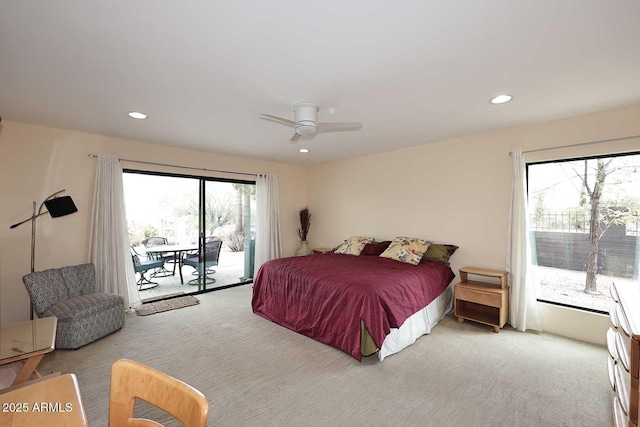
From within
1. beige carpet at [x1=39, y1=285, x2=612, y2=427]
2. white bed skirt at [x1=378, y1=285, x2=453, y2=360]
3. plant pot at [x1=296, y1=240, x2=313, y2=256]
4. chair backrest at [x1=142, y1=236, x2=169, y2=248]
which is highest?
chair backrest at [x1=142, y1=236, x2=169, y2=248]

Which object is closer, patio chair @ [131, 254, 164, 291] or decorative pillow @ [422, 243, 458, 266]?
decorative pillow @ [422, 243, 458, 266]

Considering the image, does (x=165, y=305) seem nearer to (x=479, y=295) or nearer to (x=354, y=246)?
(x=354, y=246)

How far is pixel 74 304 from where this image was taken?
297 centimetres

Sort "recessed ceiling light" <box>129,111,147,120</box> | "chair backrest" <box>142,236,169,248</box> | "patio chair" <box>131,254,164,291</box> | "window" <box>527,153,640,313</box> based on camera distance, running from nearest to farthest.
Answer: "window" <box>527,153,640,313</box> < "recessed ceiling light" <box>129,111,147,120</box> < "patio chair" <box>131,254,164,291</box> < "chair backrest" <box>142,236,169,248</box>

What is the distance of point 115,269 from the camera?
3838mm

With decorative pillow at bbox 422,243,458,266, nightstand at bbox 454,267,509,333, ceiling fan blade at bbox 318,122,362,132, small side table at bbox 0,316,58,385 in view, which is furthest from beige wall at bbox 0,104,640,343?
ceiling fan blade at bbox 318,122,362,132

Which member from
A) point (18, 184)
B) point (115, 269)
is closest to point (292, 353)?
point (115, 269)

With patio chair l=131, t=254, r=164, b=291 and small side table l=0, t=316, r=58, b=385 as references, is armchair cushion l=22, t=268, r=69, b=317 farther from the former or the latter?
patio chair l=131, t=254, r=164, b=291

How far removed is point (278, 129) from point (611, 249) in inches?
153

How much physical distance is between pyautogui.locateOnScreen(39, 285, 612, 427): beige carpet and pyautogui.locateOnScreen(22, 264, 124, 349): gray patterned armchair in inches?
5.5

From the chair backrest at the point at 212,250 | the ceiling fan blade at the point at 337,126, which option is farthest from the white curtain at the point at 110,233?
the ceiling fan blade at the point at 337,126

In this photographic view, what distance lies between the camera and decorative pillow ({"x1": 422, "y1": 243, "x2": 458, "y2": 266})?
150 inches

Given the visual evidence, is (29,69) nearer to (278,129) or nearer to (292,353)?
(278,129)

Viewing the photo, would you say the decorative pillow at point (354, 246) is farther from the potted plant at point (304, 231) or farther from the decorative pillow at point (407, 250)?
the potted plant at point (304, 231)
